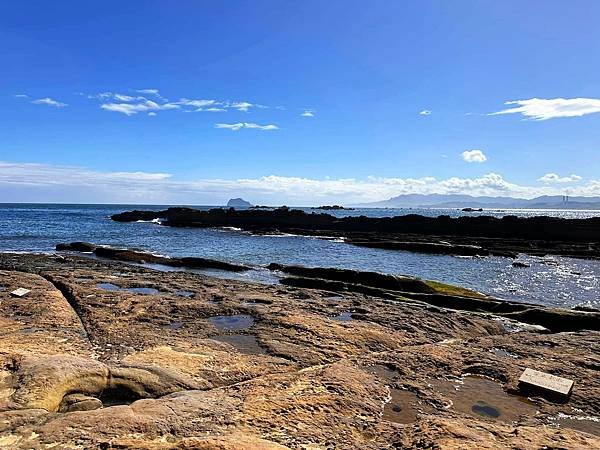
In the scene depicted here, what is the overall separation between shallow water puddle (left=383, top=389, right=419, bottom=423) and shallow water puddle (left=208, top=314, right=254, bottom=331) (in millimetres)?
5803

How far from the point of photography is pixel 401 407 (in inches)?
302

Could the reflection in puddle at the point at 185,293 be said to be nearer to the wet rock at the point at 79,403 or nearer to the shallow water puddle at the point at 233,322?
the shallow water puddle at the point at 233,322

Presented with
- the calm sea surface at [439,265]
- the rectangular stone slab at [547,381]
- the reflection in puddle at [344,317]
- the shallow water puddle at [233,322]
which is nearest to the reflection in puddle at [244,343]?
the shallow water puddle at [233,322]

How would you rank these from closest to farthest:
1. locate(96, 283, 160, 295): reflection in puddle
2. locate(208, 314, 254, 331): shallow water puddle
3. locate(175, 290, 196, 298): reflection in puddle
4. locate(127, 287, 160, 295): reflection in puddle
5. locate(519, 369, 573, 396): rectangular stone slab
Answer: locate(519, 369, 573, 396): rectangular stone slab < locate(208, 314, 254, 331): shallow water puddle < locate(175, 290, 196, 298): reflection in puddle < locate(127, 287, 160, 295): reflection in puddle < locate(96, 283, 160, 295): reflection in puddle

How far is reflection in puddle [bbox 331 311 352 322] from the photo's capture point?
1427 cm

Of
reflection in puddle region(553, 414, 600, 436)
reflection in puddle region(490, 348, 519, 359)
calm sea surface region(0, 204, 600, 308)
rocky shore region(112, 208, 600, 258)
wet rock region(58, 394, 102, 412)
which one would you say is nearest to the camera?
wet rock region(58, 394, 102, 412)

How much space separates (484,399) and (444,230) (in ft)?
202

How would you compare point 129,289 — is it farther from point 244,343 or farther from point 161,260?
point 161,260

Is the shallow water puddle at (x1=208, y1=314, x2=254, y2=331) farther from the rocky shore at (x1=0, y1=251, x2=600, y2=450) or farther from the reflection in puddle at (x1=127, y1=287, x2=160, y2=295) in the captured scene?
the reflection in puddle at (x1=127, y1=287, x2=160, y2=295)

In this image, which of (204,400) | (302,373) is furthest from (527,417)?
(204,400)

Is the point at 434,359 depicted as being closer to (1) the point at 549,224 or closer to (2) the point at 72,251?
(2) the point at 72,251

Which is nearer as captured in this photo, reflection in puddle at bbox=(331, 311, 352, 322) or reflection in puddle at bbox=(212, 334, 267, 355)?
reflection in puddle at bbox=(212, 334, 267, 355)

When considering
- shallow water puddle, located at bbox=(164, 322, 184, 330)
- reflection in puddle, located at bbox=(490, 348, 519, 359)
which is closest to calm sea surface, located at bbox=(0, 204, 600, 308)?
shallow water puddle, located at bbox=(164, 322, 184, 330)

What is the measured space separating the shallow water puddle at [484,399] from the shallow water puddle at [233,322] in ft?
20.6
